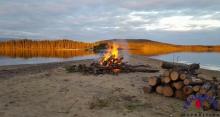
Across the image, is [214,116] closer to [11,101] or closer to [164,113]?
[164,113]

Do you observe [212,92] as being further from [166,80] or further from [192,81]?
[166,80]

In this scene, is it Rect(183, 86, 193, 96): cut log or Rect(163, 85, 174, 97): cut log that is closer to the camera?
Rect(183, 86, 193, 96): cut log

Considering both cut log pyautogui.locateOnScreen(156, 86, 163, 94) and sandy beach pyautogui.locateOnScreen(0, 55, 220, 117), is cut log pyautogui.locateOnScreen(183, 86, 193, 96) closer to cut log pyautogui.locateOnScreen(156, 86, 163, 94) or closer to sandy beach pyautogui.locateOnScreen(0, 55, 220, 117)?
Result: sandy beach pyautogui.locateOnScreen(0, 55, 220, 117)

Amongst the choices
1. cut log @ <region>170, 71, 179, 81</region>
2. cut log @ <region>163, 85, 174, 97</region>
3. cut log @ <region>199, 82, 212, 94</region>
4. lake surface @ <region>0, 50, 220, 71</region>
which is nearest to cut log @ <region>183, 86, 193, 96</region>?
cut log @ <region>199, 82, 212, 94</region>

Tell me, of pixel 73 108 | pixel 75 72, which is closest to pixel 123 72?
pixel 75 72

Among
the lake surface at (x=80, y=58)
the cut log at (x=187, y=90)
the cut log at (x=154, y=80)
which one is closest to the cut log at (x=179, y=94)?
the cut log at (x=187, y=90)

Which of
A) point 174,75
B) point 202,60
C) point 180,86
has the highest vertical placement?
point 174,75

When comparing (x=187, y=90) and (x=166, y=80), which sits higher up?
(x=166, y=80)

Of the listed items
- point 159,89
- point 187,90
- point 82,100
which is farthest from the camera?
point 159,89

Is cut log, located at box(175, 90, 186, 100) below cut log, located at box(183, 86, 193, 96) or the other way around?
below

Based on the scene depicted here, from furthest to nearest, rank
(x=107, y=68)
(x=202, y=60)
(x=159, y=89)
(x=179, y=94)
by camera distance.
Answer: (x=202, y=60), (x=107, y=68), (x=159, y=89), (x=179, y=94)

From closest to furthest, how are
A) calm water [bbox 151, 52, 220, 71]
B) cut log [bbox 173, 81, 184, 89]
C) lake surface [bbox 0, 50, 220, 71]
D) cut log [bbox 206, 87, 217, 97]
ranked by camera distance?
1. cut log [bbox 206, 87, 217, 97]
2. cut log [bbox 173, 81, 184, 89]
3. calm water [bbox 151, 52, 220, 71]
4. lake surface [bbox 0, 50, 220, 71]

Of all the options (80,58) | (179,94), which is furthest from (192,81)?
(80,58)

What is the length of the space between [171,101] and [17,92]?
7.49m
